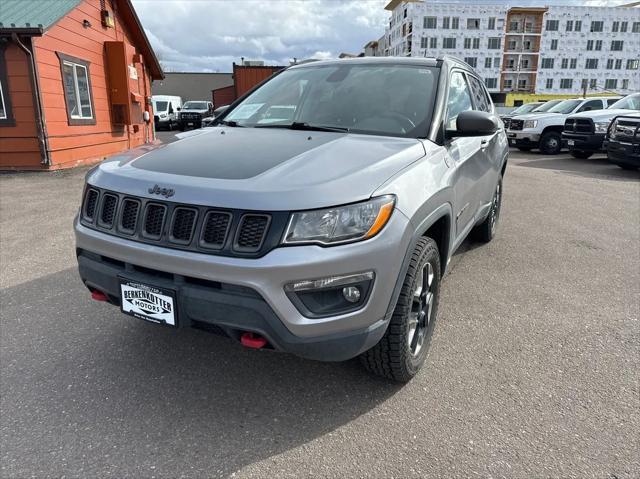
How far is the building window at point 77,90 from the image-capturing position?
10.8 meters

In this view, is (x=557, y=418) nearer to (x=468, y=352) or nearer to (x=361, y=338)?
(x=468, y=352)

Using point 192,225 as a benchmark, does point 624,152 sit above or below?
below

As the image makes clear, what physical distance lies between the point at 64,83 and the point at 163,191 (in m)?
10.4

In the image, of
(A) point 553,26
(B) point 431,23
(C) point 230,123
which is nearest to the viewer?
(C) point 230,123

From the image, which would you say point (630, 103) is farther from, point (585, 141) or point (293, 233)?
point (293, 233)

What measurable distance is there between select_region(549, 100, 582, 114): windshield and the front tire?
52.2 ft

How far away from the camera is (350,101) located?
321 cm

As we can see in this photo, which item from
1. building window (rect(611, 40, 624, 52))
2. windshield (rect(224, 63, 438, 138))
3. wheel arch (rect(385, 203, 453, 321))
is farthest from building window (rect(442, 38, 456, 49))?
wheel arch (rect(385, 203, 453, 321))

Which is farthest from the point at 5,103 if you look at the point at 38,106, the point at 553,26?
the point at 553,26

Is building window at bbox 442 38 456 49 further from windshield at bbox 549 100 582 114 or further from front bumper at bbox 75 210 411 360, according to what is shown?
front bumper at bbox 75 210 411 360

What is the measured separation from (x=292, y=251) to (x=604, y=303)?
304 centimetres

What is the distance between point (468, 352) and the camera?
3.01m

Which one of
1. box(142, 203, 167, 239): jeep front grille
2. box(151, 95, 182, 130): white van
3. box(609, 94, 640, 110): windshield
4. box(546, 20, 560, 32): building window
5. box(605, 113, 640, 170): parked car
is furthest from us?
box(546, 20, 560, 32): building window

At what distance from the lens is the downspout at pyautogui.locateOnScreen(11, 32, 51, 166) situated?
9.37 metres
